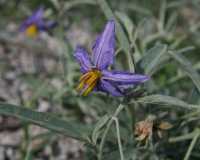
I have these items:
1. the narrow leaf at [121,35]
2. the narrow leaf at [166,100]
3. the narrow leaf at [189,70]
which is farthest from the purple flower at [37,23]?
the narrow leaf at [166,100]

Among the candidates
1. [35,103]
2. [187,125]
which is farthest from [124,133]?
[35,103]

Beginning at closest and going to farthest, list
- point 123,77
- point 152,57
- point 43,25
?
1. point 123,77
2. point 152,57
3. point 43,25

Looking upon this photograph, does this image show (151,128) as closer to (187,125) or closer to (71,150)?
(187,125)

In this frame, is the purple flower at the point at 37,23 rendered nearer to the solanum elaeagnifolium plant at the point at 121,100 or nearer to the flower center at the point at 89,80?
the solanum elaeagnifolium plant at the point at 121,100

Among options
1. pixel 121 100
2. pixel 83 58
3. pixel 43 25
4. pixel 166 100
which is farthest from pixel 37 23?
pixel 166 100

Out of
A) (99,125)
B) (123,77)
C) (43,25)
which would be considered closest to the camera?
(123,77)

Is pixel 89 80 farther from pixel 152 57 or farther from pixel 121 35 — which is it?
pixel 152 57
